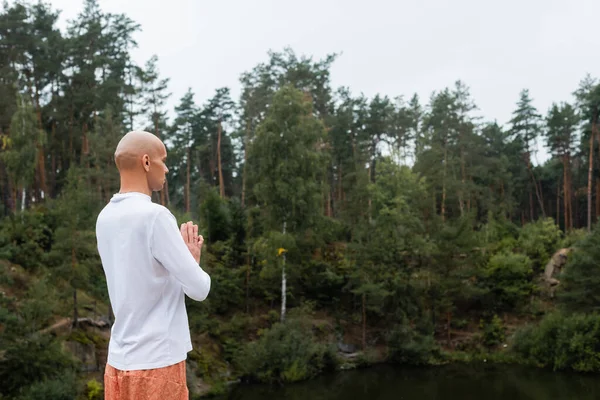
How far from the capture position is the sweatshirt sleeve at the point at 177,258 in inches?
86.2

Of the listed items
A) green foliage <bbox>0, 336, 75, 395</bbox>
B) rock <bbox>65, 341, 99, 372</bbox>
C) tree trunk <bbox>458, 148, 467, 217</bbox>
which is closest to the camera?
green foliage <bbox>0, 336, 75, 395</bbox>

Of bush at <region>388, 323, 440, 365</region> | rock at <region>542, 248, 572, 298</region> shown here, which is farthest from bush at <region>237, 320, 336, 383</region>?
rock at <region>542, 248, 572, 298</region>

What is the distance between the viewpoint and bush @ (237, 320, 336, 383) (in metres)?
17.1

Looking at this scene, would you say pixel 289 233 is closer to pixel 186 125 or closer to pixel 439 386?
pixel 439 386

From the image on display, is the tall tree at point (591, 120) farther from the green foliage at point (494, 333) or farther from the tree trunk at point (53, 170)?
the tree trunk at point (53, 170)

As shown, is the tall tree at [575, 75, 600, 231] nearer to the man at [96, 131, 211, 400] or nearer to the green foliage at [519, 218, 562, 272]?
the green foliage at [519, 218, 562, 272]

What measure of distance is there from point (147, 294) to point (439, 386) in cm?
1641

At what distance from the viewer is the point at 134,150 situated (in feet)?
7.97

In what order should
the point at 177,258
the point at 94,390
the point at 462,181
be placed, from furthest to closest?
the point at 462,181
the point at 94,390
the point at 177,258

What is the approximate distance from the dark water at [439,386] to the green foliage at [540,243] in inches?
262

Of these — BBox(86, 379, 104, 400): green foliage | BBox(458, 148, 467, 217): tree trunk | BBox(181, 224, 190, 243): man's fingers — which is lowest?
BBox(86, 379, 104, 400): green foliage

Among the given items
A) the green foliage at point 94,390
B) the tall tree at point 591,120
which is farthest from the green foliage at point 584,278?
the green foliage at point 94,390

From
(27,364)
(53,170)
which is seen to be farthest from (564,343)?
(53,170)

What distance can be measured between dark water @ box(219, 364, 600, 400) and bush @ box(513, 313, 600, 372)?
0.50m
